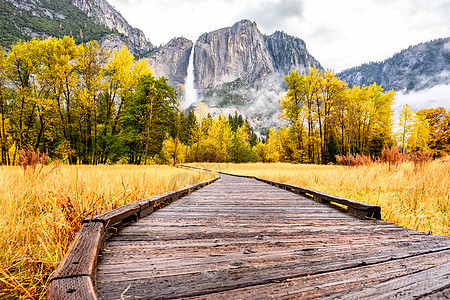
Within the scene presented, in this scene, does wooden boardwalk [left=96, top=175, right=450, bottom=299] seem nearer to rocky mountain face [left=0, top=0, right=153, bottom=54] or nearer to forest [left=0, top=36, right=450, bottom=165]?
forest [left=0, top=36, right=450, bottom=165]

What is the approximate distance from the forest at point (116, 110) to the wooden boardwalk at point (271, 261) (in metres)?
12.2

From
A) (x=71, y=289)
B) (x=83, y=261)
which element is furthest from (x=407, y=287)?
(x=83, y=261)

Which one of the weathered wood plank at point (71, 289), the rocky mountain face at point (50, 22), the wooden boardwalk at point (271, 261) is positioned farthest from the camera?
the rocky mountain face at point (50, 22)

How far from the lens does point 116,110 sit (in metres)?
21.7

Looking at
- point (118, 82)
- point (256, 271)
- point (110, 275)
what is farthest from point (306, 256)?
point (118, 82)

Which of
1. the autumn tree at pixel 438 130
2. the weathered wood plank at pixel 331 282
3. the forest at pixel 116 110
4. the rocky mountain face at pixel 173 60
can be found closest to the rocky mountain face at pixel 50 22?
the rocky mountain face at pixel 173 60

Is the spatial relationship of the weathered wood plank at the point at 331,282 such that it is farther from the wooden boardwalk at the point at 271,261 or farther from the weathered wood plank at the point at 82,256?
the weathered wood plank at the point at 82,256

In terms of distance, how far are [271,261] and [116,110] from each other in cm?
2423

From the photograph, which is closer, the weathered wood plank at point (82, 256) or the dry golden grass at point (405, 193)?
the weathered wood plank at point (82, 256)

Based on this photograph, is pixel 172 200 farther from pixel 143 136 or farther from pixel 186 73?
pixel 186 73

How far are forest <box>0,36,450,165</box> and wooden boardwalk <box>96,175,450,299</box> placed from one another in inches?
482

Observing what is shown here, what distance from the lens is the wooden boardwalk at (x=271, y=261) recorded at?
4.07ft

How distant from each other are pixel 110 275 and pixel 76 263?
284 millimetres

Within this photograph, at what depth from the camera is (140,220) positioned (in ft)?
9.39
